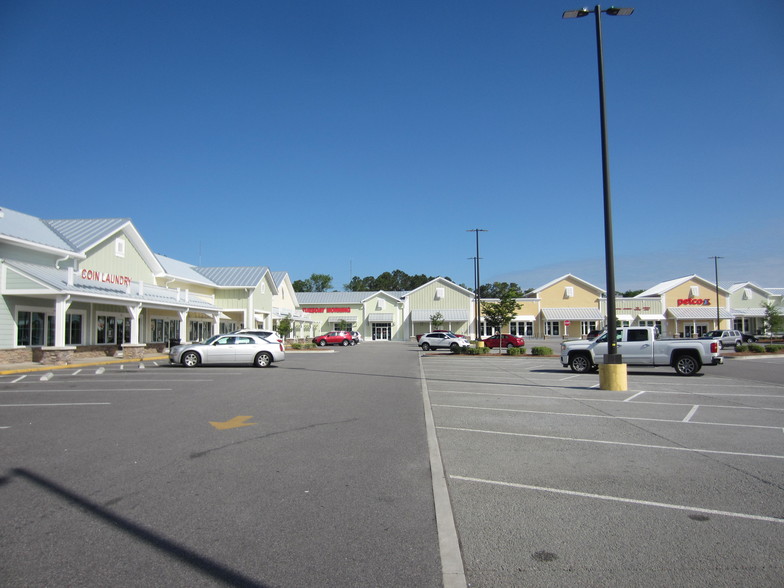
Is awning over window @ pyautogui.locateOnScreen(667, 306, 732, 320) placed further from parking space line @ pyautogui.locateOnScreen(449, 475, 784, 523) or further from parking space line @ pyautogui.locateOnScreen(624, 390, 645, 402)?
parking space line @ pyautogui.locateOnScreen(449, 475, 784, 523)

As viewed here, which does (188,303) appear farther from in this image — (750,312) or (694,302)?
(750,312)

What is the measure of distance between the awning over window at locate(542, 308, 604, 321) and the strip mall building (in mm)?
121

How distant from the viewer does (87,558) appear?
13.2 ft

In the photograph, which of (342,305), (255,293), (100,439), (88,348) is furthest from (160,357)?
(342,305)

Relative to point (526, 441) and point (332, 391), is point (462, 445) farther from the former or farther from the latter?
point (332, 391)

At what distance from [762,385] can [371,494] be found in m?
15.3

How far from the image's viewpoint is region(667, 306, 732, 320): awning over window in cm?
6744

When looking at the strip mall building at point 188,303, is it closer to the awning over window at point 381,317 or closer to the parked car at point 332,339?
the awning over window at point 381,317

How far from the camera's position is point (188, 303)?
3450 cm

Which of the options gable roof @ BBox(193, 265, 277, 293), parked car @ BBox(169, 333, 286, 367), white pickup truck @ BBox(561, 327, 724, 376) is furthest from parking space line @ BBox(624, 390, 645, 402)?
gable roof @ BBox(193, 265, 277, 293)

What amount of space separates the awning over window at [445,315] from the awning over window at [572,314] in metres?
9.92

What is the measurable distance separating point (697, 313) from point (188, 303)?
60.1 meters

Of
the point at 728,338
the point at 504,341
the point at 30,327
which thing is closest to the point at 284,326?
the point at 504,341

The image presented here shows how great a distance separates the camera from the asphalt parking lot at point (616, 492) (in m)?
3.89
